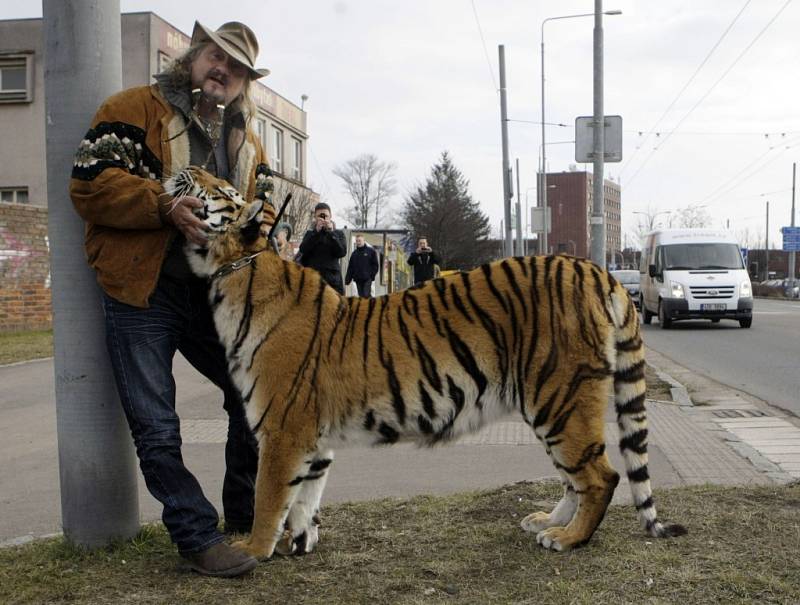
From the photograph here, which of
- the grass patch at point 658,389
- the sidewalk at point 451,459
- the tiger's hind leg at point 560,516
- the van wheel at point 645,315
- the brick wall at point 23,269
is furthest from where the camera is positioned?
the van wheel at point 645,315

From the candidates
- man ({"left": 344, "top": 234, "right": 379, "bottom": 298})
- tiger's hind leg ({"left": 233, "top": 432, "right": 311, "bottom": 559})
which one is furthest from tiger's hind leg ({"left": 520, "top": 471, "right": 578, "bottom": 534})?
man ({"left": 344, "top": 234, "right": 379, "bottom": 298})

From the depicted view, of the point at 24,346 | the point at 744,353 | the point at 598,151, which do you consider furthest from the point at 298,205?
the point at 744,353

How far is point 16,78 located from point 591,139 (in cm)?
2185

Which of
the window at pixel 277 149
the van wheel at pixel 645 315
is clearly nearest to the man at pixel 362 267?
the van wheel at pixel 645 315

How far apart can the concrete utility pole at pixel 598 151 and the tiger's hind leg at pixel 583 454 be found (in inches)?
Answer: 392

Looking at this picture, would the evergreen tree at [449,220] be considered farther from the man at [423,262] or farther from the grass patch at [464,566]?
the grass patch at [464,566]

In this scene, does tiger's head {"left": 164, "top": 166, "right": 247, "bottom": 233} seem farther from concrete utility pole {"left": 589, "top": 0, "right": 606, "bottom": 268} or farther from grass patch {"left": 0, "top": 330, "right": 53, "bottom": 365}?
concrete utility pole {"left": 589, "top": 0, "right": 606, "bottom": 268}

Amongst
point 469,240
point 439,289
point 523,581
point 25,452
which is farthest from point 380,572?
point 469,240

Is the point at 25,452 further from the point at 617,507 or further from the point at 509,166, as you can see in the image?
the point at 509,166

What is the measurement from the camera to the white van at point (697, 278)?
20312 millimetres

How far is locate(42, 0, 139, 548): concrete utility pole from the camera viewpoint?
3.88 meters

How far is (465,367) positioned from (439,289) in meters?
0.41

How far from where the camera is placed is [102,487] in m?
3.97

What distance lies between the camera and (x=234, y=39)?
381cm
